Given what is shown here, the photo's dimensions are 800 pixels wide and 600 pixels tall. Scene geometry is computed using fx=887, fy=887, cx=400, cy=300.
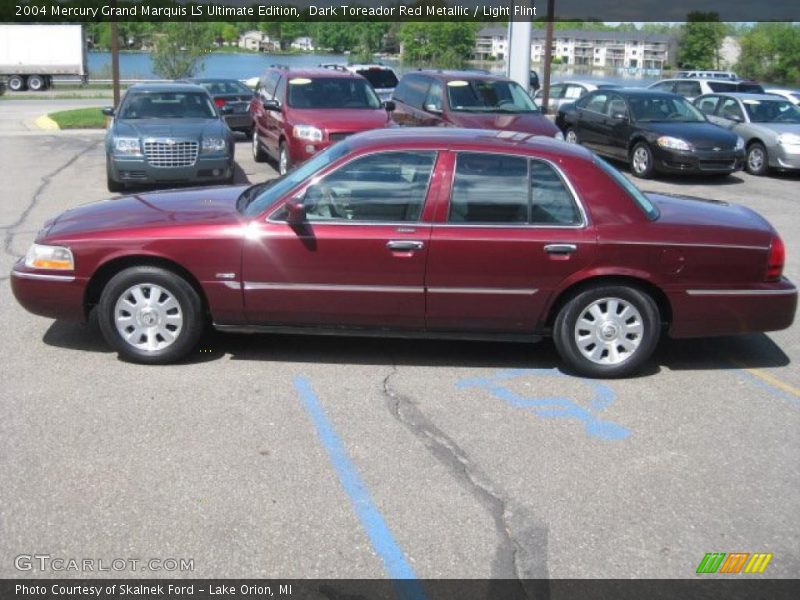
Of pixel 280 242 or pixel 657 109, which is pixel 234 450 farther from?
pixel 657 109

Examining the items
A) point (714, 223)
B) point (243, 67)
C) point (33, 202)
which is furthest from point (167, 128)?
point (243, 67)

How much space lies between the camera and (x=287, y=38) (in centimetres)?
7756

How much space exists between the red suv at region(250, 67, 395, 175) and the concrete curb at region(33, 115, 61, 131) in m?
9.13

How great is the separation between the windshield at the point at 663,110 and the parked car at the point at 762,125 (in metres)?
1.43

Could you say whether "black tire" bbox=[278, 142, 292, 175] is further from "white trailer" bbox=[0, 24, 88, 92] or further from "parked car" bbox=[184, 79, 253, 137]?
"white trailer" bbox=[0, 24, 88, 92]

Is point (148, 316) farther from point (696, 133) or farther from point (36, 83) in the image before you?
point (36, 83)

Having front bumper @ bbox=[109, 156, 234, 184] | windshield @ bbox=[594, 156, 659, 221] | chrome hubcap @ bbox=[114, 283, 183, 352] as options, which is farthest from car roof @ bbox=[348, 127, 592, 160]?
front bumper @ bbox=[109, 156, 234, 184]

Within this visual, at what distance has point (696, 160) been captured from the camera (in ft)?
50.5

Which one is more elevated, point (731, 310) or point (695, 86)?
point (695, 86)

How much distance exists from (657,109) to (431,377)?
40.7ft

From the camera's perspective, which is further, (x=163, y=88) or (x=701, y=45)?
(x=701, y=45)

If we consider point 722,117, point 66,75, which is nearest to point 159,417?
point 722,117

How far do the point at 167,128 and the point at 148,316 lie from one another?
7471 millimetres

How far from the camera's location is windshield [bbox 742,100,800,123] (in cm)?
1772
